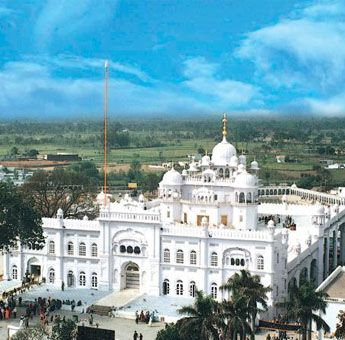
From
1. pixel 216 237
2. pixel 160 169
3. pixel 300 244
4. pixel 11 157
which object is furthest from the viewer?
pixel 11 157

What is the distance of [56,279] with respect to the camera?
4550cm

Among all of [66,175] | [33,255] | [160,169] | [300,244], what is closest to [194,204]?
[300,244]

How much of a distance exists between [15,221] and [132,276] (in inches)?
298

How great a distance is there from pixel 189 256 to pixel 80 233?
657 cm

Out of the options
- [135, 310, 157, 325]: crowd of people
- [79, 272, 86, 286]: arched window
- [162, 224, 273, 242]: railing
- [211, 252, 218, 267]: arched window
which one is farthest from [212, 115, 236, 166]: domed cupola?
[135, 310, 157, 325]: crowd of people

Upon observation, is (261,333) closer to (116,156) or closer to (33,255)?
(33,255)

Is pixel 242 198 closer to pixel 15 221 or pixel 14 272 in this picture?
pixel 15 221

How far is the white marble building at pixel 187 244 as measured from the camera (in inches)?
1639

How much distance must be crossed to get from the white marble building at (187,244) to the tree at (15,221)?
352 cm

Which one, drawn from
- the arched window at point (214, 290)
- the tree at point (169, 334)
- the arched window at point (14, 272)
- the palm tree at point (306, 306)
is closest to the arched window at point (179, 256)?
the arched window at point (214, 290)

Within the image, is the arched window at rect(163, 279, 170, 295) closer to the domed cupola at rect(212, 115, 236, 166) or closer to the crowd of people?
the crowd of people

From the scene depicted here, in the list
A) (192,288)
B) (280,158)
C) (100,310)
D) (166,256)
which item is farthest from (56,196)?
(280,158)

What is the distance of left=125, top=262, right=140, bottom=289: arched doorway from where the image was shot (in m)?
44.2

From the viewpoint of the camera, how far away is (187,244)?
42.5 m
